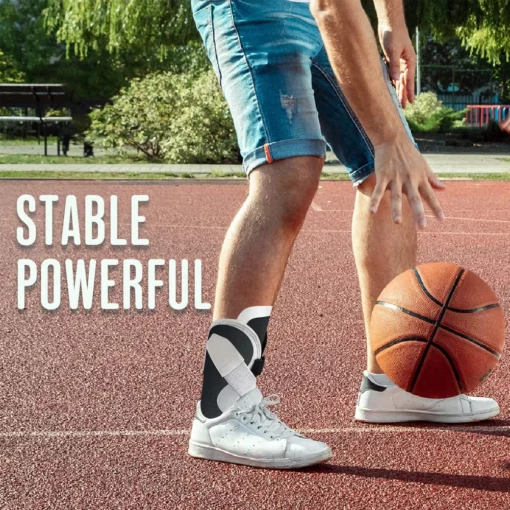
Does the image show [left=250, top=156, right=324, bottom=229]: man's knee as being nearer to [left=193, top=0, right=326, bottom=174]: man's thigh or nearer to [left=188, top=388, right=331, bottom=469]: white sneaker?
[left=193, top=0, right=326, bottom=174]: man's thigh

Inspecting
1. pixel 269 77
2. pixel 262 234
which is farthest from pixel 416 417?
pixel 269 77

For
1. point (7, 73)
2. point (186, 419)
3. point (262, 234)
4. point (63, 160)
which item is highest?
point (262, 234)

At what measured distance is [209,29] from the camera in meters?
3.37

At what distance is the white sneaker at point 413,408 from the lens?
3586mm

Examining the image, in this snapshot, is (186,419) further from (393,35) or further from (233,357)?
(393,35)

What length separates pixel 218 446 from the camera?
3.19 meters

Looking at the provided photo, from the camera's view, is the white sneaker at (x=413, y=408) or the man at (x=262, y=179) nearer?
the man at (x=262, y=179)

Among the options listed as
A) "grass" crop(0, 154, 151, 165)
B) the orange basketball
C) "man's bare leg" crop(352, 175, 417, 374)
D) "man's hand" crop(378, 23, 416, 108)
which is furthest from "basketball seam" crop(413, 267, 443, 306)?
"grass" crop(0, 154, 151, 165)

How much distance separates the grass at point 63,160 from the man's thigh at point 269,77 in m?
15.4

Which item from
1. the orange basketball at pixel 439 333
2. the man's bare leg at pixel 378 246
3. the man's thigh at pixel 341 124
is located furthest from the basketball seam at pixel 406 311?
the man's thigh at pixel 341 124

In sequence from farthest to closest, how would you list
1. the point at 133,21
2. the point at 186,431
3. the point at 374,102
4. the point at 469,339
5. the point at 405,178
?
the point at 133,21 → the point at 186,431 → the point at 469,339 → the point at 374,102 → the point at 405,178

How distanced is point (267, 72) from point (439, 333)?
0.99 m

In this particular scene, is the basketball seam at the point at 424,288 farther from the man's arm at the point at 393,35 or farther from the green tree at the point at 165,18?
the green tree at the point at 165,18

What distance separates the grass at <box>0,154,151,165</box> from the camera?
1847 cm
